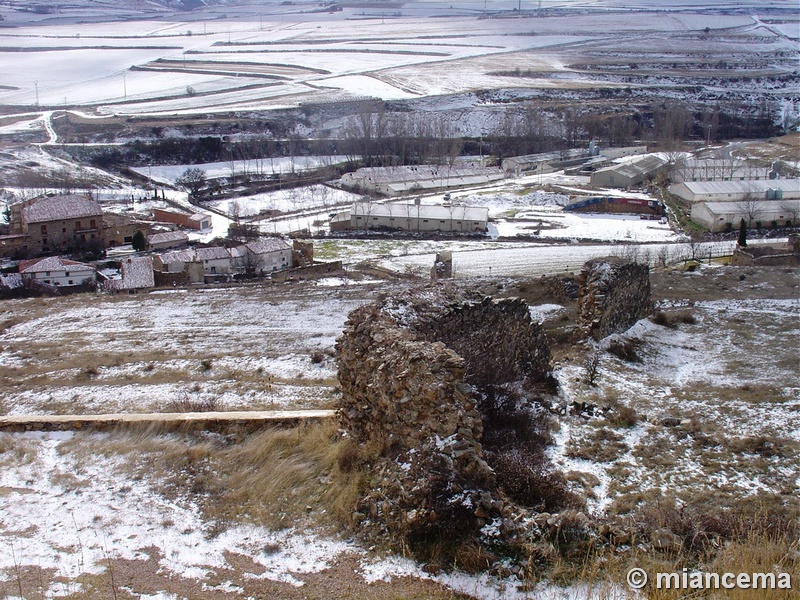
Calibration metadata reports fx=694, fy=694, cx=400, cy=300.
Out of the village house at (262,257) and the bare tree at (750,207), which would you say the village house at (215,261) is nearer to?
the village house at (262,257)

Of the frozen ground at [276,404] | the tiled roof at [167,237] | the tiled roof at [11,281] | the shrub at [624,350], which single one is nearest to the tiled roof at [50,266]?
the tiled roof at [11,281]

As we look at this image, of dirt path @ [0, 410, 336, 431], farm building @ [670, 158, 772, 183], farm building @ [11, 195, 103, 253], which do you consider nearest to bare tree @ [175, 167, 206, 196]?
farm building @ [11, 195, 103, 253]

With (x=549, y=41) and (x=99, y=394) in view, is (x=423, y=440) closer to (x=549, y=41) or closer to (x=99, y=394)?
(x=99, y=394)

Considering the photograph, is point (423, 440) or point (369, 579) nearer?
point (369, 579)

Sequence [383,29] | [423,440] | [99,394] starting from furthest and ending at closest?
[383,29] → [99,394] → [423,440]

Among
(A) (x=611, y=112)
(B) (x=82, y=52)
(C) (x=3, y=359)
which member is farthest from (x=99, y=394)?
(B) (x=82, y=52)

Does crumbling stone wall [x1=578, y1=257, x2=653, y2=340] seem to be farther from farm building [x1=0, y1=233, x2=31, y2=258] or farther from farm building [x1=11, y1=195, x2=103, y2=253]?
farm building [x1=0, y1=233, x2=31, y2=258]
